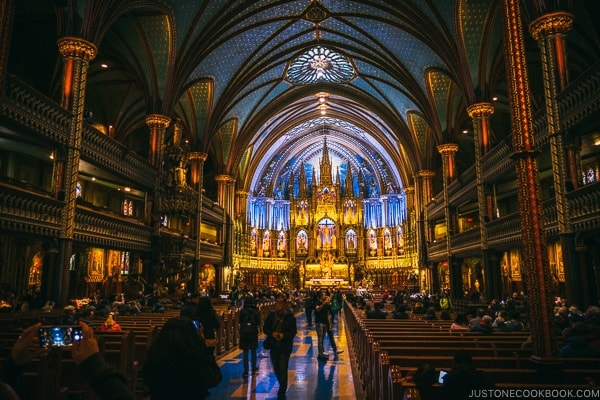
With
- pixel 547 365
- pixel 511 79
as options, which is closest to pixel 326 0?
pixel 511 79

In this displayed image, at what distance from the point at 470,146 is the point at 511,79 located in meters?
29.6

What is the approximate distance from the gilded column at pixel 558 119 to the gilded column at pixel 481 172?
6492mm

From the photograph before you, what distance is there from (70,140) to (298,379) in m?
11.2

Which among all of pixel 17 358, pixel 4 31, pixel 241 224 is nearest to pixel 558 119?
pixel 17 358

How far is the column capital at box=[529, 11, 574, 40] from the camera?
1290cm

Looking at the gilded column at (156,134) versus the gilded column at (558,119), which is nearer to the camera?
the gilded column at (558,119)

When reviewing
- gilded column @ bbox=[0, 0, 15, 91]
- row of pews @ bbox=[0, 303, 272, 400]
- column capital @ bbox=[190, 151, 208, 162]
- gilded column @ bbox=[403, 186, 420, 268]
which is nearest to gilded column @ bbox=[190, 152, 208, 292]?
column capital @ bbox=[190, 151, 208, 162]

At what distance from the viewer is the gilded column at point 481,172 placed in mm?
18594

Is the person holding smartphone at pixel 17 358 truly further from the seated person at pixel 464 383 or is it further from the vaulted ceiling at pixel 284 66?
the vaulted ceiling at pixel 284 66

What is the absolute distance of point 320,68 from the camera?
3272cm

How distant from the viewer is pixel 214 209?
31656 mm

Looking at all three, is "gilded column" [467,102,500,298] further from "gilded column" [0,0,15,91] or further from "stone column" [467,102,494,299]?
"gilded column" [0,0,15,91]

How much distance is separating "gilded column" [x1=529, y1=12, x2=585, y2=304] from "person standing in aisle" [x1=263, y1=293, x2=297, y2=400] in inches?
354

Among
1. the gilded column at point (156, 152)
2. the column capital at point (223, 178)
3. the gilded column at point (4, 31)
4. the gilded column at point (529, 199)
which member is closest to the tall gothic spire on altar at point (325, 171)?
the column capital at point (223, 178)
